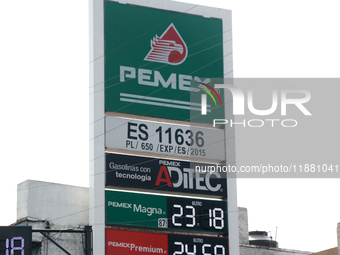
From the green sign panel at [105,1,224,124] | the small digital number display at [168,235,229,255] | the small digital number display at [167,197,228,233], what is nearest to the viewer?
the small digital number display at [168,235,229,255]

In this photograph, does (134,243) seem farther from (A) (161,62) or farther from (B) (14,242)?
(A) (161,62)

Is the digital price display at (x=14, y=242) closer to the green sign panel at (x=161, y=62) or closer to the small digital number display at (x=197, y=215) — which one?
the small digital number display at (x=197, y=215)

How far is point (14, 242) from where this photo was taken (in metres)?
20.9

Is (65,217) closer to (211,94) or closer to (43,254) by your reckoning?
(43,254)

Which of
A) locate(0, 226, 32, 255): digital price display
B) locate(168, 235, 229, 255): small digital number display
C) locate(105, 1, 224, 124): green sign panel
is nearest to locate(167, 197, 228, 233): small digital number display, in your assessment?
locate(168, 235, 229, 255): small digital number display

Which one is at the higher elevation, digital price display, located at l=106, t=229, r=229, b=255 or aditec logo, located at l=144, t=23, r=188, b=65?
aditec logo, located at l=144, t=23, r=188, b=65

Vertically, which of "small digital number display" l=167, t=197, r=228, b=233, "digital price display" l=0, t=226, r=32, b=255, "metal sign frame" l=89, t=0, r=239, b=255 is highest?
"metal sign frame" l=89, t=0, r=239, b=255

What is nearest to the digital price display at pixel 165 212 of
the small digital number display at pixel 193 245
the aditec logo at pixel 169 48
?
the small digital number display at pixel 193 245

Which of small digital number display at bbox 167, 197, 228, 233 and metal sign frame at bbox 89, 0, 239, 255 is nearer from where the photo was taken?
metal sign frame at bbox 89, 0, 239, 255

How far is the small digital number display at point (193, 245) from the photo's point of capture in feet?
79.2

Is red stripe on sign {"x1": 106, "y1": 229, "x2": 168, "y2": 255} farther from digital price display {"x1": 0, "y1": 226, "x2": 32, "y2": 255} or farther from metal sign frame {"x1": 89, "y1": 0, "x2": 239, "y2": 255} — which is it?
digital price display {"x1": 0, "y1": 226, "x2": 32, "y2": 255}

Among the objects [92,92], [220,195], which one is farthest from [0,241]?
[220,195]

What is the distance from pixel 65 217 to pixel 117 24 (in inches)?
262

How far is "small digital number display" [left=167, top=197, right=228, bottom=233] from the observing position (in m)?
24.5
